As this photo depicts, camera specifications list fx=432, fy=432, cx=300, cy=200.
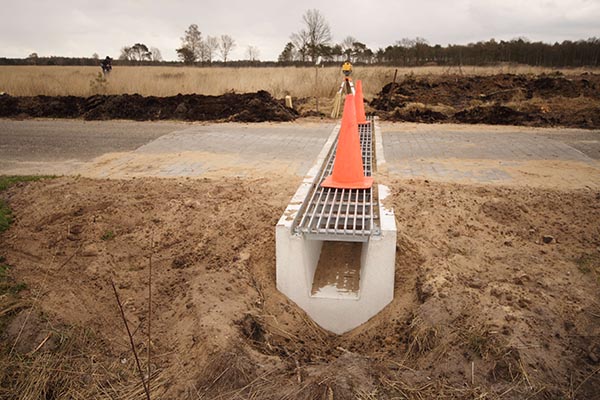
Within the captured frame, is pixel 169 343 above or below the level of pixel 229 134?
below

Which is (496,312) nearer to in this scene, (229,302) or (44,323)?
(229,302)

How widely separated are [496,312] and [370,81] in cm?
1723

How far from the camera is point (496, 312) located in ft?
11.4

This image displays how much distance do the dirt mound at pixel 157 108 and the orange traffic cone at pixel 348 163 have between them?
21.5 feet

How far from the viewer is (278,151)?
806 cm

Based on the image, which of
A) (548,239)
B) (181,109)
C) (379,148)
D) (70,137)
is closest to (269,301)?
(548,239)

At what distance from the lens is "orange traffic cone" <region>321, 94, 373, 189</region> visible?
17.8 ft

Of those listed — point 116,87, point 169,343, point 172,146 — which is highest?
point 116,87

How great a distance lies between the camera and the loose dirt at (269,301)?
2.77 meters

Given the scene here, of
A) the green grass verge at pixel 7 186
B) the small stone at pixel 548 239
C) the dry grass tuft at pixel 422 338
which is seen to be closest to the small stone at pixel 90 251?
the green grass verge at pixel 7 186

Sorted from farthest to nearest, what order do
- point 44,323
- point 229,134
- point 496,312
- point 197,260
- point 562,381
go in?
1. point 229,134
2. point 197,260
3. point 496,312
4. point 44,323
5. point 562,381

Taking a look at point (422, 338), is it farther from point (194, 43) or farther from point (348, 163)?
point (194, 43)

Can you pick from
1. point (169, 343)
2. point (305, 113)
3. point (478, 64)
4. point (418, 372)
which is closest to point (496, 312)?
point (418, 372)

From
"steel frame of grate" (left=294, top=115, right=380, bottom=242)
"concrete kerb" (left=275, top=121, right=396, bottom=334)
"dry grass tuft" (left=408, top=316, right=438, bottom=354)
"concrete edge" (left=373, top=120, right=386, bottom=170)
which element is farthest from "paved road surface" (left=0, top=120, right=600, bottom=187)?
"dry grass tuft" (left=408, top=316, right=438, bottom=354)
